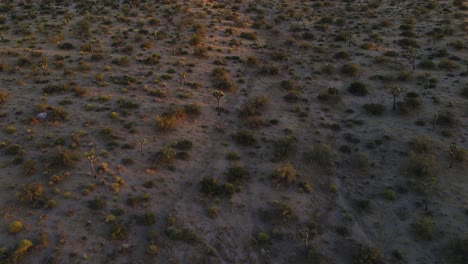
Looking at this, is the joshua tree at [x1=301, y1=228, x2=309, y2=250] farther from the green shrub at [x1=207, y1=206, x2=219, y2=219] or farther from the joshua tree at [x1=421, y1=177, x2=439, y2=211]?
the joshua tree at [x1=421, y1=177, x2=439, y2=211]

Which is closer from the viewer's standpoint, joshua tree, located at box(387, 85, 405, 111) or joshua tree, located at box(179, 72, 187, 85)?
joshua tree, located at box(387, 85, 405, 111)

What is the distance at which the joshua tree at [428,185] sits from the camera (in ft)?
86.2

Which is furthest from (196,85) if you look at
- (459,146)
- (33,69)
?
(459,146)

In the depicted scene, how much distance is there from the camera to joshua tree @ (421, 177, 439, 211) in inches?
1035

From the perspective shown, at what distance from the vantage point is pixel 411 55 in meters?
48.9

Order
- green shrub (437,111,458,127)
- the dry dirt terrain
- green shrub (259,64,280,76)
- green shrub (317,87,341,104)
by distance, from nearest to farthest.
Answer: the dry dirt terrain → green shrub (437,111,458,127) → green shrub (317,87,341,104) → green shrub (259,64,280,76)

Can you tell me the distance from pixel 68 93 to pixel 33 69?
8.08m

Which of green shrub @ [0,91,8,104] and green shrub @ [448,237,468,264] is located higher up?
green shrub @ [0,91,8,104]

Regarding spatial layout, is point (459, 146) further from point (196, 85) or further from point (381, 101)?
point (196, 85)

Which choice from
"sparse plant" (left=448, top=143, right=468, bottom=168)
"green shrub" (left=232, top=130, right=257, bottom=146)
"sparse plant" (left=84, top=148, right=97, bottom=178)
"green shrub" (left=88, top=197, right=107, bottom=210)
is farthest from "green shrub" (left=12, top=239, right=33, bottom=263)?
"sparse plant" (left=448, top=143, right=468, bottom=168)

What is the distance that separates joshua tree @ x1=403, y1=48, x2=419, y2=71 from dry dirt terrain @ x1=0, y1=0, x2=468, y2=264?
26 centimetres

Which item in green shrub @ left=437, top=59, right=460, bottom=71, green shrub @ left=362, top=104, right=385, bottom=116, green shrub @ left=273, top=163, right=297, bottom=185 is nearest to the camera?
green shrub @ left=273, top=163, right=297, bottom=185

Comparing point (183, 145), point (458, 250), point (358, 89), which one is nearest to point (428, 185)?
point (458, 250)

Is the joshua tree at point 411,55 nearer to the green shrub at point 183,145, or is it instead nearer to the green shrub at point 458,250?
the green shrub at point 458,250
